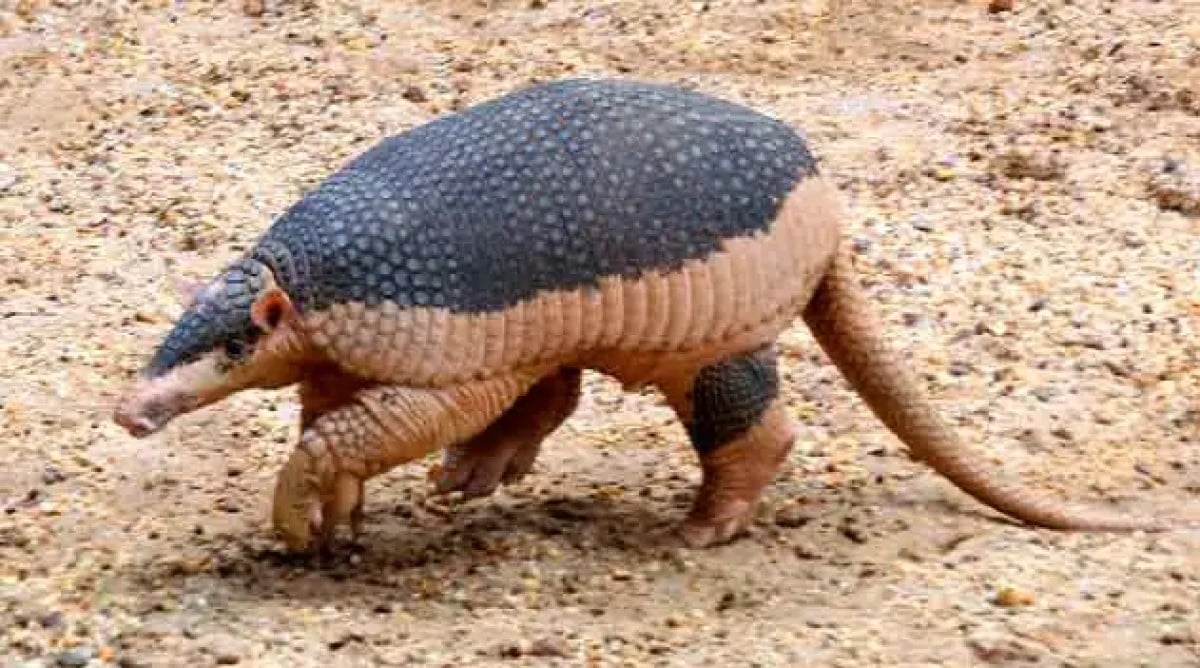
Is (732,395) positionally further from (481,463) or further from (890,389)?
(481,463)

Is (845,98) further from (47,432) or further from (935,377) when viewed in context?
(47,432)

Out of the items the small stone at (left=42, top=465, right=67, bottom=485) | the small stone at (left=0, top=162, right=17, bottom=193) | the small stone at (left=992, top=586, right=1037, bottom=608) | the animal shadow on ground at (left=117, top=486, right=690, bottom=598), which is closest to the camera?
the small stone at (left=992, top=586, right=1037, bottom=608)

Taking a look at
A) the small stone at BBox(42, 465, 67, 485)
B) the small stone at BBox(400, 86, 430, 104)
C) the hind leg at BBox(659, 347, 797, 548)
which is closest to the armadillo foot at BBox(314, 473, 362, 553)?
the hind leg at BBox(659, 347, 797, 548)

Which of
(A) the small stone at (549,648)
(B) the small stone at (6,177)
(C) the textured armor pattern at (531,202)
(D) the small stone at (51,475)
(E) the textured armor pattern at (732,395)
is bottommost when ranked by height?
(B) the small stone at (6,177)

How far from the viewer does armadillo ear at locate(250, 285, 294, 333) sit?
3.86 metres

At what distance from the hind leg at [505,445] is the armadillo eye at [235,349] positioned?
2.46ft

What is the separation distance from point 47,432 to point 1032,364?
264cm

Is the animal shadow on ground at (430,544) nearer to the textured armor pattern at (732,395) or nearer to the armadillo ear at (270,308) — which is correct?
the textured armor pattern at (732,395)

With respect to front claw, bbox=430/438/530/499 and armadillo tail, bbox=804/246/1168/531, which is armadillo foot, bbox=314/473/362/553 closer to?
front claw, bbox=430/438/530/499

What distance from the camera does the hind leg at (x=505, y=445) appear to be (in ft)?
14.9

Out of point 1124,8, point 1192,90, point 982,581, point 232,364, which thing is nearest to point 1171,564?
point 982,581

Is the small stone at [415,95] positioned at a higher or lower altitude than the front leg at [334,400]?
lower

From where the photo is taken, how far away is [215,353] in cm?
394

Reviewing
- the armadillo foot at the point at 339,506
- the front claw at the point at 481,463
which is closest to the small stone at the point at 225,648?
the armadillo foot at the point at 339,506
